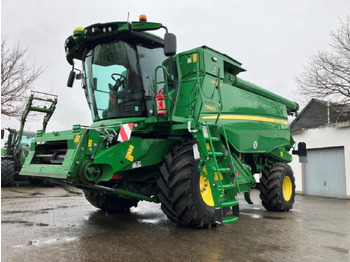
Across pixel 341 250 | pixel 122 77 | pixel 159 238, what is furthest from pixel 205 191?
pixel 122 77

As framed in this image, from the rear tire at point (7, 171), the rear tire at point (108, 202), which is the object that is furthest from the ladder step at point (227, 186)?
the rear tire at point (7, 171)

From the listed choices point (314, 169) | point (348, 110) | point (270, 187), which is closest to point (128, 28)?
point (270, 187)

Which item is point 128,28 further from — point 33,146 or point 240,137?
point 240,137

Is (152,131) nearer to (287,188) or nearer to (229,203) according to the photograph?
(229,203)

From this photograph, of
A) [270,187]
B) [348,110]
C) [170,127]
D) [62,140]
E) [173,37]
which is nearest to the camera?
[173,37]

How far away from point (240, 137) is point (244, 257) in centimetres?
298

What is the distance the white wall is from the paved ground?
230 inches

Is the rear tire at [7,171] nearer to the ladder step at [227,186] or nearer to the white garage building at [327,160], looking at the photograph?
the ladder step at [227,186]

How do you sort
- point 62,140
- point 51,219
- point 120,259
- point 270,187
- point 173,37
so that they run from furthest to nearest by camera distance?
point 270,187 → point 51,219 → point 62,140 → point 173,37 → point 120,259

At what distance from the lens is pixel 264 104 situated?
302 inches

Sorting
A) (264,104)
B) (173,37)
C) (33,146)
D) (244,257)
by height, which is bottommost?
(244,257)

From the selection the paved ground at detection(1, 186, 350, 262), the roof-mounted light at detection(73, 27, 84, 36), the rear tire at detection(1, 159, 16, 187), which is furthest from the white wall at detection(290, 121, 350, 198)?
the rear tire at detection(1, 159, 16, 187)

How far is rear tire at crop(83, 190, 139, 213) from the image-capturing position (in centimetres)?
676

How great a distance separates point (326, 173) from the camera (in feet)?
42.9
